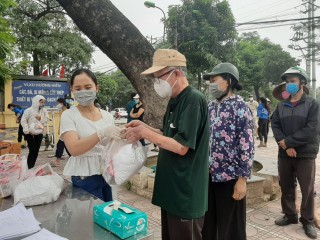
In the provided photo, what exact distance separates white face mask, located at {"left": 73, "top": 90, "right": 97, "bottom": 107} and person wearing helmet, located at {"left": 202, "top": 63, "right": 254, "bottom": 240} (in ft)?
3.45

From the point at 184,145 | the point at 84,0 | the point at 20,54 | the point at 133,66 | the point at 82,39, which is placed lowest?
the point at 184,145

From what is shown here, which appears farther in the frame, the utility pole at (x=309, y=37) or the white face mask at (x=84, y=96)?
the utility pole at (x=309, y=37)

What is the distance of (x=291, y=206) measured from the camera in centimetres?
315

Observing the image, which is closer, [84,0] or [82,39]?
[84,0]

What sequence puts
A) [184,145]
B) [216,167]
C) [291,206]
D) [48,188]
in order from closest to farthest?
[184,145] < [48,188] < [216,167] < [291,206]

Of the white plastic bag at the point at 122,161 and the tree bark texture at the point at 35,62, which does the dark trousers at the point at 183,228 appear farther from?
the tree bark texture at the point at 35,62

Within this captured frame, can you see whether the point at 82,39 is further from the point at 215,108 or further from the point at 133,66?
the point at 215,108

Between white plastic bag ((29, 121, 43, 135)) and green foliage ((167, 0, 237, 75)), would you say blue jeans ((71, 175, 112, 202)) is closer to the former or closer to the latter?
white plastic bag ((29, 121, 43, 135))

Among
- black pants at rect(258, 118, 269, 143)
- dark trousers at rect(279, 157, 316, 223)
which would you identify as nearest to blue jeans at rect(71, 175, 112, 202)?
dark trousers at rect(279, 157, 316, 223)

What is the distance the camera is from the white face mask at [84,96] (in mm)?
1877

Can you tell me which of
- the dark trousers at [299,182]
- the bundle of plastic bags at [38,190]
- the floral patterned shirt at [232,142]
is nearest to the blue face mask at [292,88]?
the dark trousers at [299,182]

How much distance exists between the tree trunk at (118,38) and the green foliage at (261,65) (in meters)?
19.6

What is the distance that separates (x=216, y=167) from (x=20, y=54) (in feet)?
45.3

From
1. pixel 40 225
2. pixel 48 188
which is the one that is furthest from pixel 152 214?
pixel 40 225
